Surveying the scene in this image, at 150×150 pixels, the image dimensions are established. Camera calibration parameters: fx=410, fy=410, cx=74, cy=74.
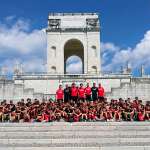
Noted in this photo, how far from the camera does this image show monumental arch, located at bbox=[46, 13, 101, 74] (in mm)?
44531

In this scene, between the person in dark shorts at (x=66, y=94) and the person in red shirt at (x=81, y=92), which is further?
the person in dark shorts at (x=66, y=94)

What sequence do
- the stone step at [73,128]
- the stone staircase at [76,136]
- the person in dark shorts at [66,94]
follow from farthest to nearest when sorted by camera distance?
the person in dark shorts at [66,94], the stone step at [73,128], the stone staircase at [76,136]

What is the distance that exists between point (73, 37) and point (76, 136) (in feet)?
96.6

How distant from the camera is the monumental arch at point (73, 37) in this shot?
44531mm

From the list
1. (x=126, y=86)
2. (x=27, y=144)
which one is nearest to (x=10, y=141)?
(x=27, y=144)

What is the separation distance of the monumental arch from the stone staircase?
2677cm

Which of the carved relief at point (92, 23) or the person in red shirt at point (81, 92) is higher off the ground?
the carved relief at point (92, 23)

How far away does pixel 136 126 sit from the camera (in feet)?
57.4

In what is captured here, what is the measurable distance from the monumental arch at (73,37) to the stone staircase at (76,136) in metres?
26.8

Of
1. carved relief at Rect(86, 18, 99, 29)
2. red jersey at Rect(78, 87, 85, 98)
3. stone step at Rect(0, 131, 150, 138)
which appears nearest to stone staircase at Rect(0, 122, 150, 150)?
stone step at Rect(0, 131, 150, 138)

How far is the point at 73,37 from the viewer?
45.1 metres

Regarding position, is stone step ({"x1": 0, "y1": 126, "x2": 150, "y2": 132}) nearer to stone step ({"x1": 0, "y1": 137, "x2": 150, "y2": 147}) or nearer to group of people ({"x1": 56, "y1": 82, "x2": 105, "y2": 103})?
stone step ({"x1": 0, "y1": 137, "x2": 150, "y2": 147})

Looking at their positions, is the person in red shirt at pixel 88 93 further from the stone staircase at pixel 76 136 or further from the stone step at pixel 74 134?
the stone step at pixel 74 134

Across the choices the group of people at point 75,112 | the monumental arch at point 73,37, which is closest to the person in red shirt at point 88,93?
the group of people at point 75,112
